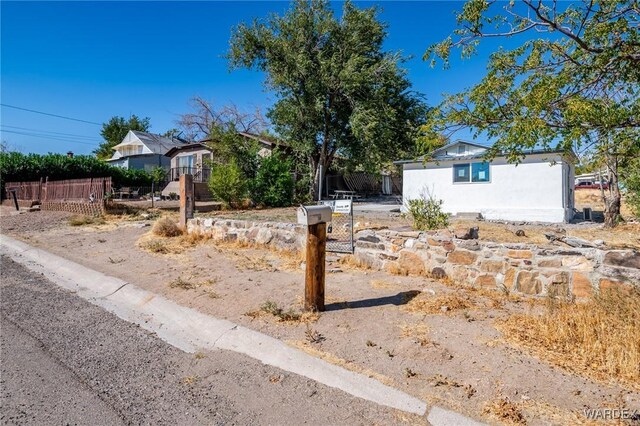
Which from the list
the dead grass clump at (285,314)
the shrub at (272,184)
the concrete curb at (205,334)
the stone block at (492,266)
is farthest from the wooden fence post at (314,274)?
the shrub at (272,184)

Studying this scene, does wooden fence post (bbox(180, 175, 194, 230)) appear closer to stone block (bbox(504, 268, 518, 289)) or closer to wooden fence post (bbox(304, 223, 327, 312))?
wooden fence post (bbox(304, 223, 327, 312))

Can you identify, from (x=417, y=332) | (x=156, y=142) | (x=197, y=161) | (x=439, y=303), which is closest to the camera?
(x=417, y=332)

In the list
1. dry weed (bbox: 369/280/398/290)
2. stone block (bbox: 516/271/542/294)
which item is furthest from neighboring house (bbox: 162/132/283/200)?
stone block (bbox: 516/271/542/294)

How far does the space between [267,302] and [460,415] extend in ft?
9.02

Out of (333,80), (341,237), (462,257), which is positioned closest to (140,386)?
(462,257)

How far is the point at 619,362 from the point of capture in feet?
9.87

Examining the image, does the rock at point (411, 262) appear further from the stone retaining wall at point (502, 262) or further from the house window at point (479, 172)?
the house window at point (479, 172)

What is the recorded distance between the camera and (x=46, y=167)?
931 inches

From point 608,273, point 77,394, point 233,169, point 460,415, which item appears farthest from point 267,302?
point 233,169

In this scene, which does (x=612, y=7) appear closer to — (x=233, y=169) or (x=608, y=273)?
(x=608, y=273)

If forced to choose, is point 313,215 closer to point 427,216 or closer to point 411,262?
point 411,262

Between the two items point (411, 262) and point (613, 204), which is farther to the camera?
point (613, 204)

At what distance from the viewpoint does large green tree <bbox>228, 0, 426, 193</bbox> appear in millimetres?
22609

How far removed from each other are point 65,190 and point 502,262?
18.7 m
